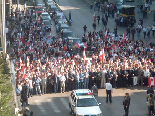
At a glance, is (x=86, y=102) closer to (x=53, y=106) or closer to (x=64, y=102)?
(x=53, y=106)

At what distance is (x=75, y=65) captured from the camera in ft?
109

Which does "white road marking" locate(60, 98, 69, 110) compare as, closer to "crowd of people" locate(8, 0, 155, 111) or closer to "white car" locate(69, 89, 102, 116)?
"crowd of people" locate(8, 0, 155, 111)

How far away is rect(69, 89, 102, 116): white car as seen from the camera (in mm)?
23845

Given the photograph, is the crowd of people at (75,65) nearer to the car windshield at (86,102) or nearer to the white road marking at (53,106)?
the white road marking at (53,106)

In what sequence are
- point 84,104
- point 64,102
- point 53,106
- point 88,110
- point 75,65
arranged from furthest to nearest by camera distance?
1. point 75,65
2. point 64,102
3. point 53,106
4. point 84,104
5. point 88,110

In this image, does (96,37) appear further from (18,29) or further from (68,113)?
(68,113)

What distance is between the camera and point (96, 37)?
42.7 m

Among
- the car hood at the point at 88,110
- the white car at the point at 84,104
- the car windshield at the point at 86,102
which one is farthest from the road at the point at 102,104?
the car hood at the point at 88,110

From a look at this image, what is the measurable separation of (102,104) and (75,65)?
613 centimetres

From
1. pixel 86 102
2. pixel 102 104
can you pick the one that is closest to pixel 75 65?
pixel 102 104

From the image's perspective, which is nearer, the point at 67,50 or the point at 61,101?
the point at 61,101

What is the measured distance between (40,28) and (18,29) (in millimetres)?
2171

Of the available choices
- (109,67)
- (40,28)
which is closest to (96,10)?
(40,28)

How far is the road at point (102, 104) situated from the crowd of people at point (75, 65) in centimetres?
74
